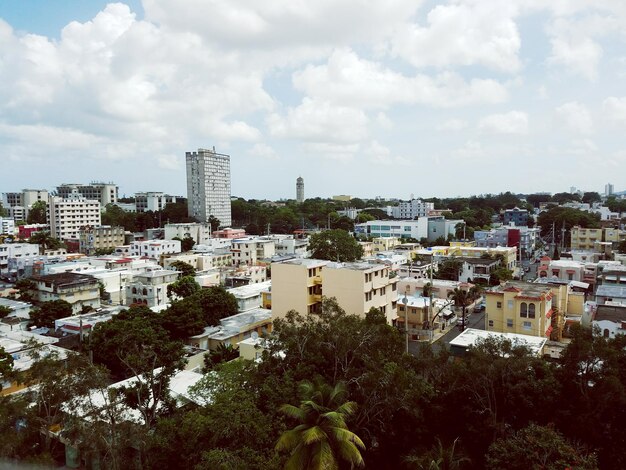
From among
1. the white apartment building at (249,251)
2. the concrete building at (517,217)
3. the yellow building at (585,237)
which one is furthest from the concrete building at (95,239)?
the concrete building at (517,217)

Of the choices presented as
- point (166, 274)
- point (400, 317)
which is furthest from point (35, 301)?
point (400, 317)

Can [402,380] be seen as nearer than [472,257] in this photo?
Yes

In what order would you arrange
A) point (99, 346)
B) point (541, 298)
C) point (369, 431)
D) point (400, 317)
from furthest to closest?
point (400, 317)
point (541, 298)
point (99, 346)
point (369, 431)

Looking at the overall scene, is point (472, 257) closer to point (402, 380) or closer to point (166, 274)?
point (166, 274)

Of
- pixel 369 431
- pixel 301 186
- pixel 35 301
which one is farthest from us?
pixel 301 186

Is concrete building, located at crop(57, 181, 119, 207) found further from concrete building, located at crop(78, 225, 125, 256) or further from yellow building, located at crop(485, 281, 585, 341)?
yellow building, located at crop(485, 281, 585, 341)

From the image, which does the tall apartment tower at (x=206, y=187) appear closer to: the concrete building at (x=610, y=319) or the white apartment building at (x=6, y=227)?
the white apartment building at (x=6, y=227)
